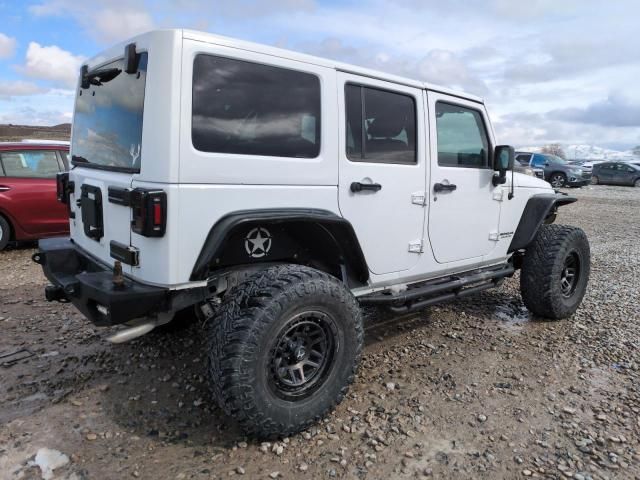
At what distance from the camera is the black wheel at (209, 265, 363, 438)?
2.51 metres

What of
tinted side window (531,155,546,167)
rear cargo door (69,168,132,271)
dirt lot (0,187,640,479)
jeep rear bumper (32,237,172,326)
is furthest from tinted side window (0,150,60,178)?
tinted side window (531,155,546,167)

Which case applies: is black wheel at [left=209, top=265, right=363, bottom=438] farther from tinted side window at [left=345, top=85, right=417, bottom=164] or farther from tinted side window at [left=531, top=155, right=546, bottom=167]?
tinted side window at [left=531, top=155, right=546, bottom=167]

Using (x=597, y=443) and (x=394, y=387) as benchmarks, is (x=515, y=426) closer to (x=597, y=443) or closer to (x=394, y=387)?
(x=597, y=443)

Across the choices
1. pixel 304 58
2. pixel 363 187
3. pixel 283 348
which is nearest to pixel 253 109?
pixel 304 58

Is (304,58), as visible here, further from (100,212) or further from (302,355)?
(302,355)

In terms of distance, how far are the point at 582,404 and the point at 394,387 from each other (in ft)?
3.98

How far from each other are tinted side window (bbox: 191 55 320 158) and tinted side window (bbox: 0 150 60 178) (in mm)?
5546

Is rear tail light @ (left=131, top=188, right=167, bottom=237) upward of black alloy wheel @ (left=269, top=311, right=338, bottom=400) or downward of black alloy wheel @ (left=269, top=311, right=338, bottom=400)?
upward

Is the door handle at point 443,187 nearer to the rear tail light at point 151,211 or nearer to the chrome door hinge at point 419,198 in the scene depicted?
the chrome door hinge at point 419,198

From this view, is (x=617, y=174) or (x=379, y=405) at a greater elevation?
(x=617, y=174)

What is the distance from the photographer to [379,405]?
123 inches

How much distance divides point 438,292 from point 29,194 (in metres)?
5.85

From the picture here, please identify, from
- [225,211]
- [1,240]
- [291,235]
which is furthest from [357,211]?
[1,240]

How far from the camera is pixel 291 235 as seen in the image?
3.06 meters
